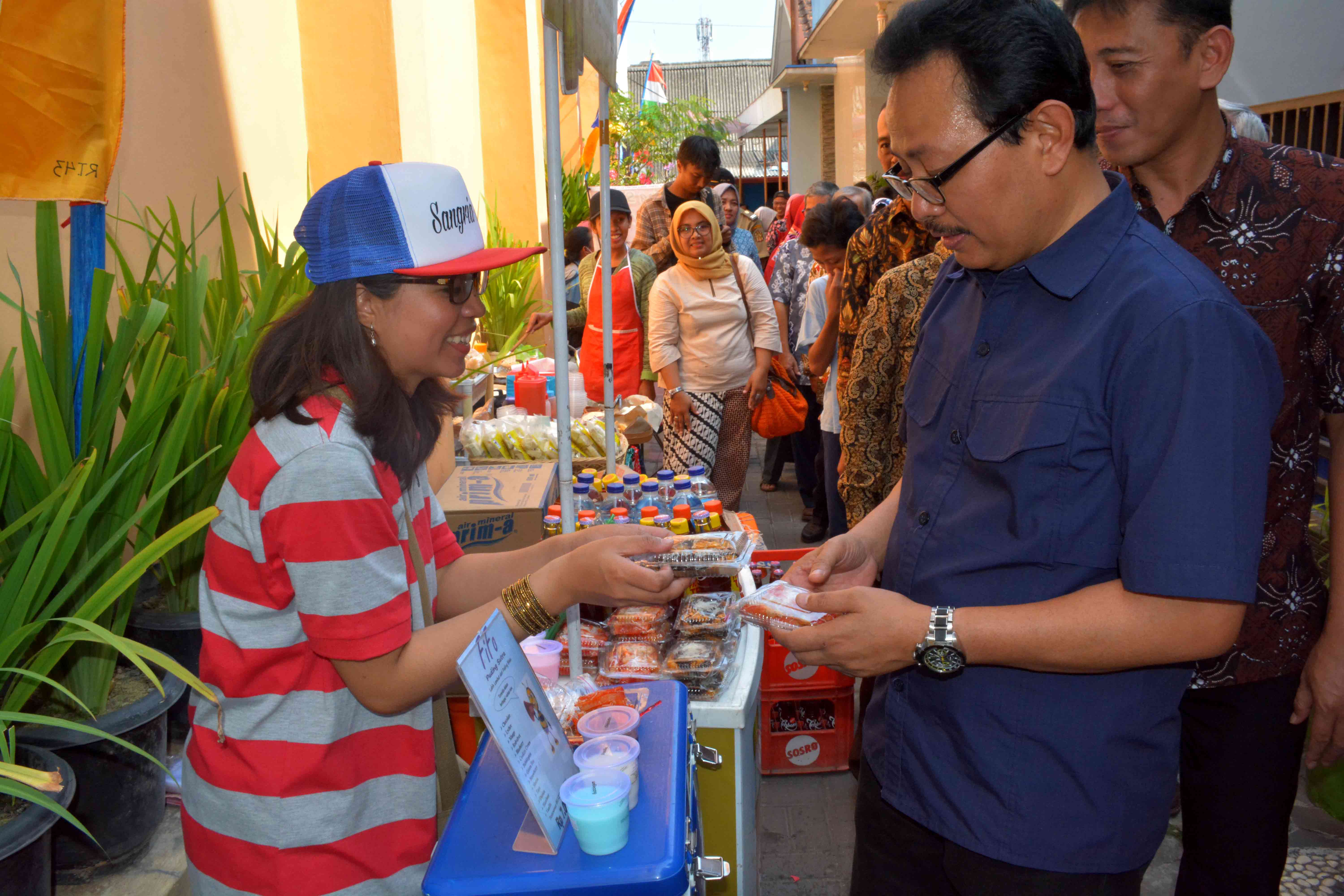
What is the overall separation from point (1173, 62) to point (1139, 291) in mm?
724

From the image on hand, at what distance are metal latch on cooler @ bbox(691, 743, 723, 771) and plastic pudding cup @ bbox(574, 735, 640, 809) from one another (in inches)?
10.8

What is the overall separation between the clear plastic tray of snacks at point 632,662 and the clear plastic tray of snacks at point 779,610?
0.61 metres

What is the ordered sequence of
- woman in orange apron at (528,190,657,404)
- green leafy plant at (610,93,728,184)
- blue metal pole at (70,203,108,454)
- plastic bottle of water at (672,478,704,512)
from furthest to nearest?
green leafy plant at (610,93,728,184) → woman in orange apron at (528,190,657,404) → plastic bottle of water at (672,478,704,512) → blue metal pole at (70,203,108,454)

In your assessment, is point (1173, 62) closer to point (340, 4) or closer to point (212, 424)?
point (212, 424)

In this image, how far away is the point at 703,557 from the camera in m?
1.88

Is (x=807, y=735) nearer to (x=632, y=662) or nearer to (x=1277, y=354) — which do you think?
(x=632, y=662)

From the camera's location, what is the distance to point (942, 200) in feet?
4.49

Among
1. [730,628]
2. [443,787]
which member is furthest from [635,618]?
[443,787]

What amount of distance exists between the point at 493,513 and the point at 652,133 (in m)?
27.0

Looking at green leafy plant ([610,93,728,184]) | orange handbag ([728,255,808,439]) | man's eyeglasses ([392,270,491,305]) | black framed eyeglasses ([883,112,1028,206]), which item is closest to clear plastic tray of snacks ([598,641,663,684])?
man's eyeglasses ([392,270,491,305])

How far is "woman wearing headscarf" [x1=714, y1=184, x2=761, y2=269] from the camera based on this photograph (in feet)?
24.8

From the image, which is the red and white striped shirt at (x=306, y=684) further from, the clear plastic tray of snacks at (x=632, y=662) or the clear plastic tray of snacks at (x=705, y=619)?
the clear plastic tray of snacks at (x=705, y=619)

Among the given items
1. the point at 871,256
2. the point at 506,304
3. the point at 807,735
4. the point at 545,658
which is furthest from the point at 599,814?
the point at 506,304

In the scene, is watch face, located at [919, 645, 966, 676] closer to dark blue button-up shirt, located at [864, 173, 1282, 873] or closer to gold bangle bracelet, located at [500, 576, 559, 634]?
dark blue button-up shirt, located at [864, 173, 1282, 873]
